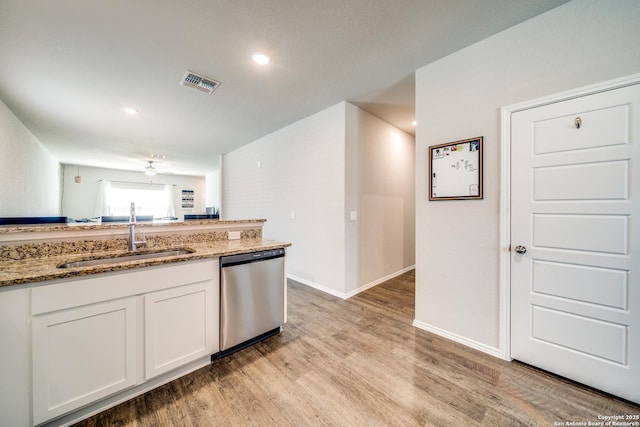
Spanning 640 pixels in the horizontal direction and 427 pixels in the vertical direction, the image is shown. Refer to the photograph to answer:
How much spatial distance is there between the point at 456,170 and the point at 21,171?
6.42 metres

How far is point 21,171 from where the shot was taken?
12.5ft

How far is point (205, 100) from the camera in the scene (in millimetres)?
3160

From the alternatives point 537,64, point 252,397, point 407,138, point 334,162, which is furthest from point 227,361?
point 407,138

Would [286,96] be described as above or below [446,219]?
above

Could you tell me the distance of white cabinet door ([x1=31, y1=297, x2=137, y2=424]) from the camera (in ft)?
4.07

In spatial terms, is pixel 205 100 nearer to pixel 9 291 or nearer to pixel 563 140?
pixel 9 291

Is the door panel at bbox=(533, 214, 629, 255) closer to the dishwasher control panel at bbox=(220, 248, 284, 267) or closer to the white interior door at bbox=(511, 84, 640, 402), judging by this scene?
the white interior door at bbox=(511, 84, 640, 402)

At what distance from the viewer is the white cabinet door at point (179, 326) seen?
1.57 meters

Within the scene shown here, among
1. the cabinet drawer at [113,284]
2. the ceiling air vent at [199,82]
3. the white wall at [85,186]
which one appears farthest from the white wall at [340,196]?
the white wall at [85,186]

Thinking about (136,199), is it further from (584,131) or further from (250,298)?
(584,131)

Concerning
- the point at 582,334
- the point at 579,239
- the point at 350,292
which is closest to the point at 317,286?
the point at 350,292

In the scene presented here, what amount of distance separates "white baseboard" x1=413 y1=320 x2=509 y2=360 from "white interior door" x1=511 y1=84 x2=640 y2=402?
0.14m

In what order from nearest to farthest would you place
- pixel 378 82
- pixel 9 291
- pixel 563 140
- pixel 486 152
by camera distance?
pixel 9 291 → pixel 563 140 → pixel 486 152 → pixel 378 82

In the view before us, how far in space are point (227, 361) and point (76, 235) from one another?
1.50 metres
